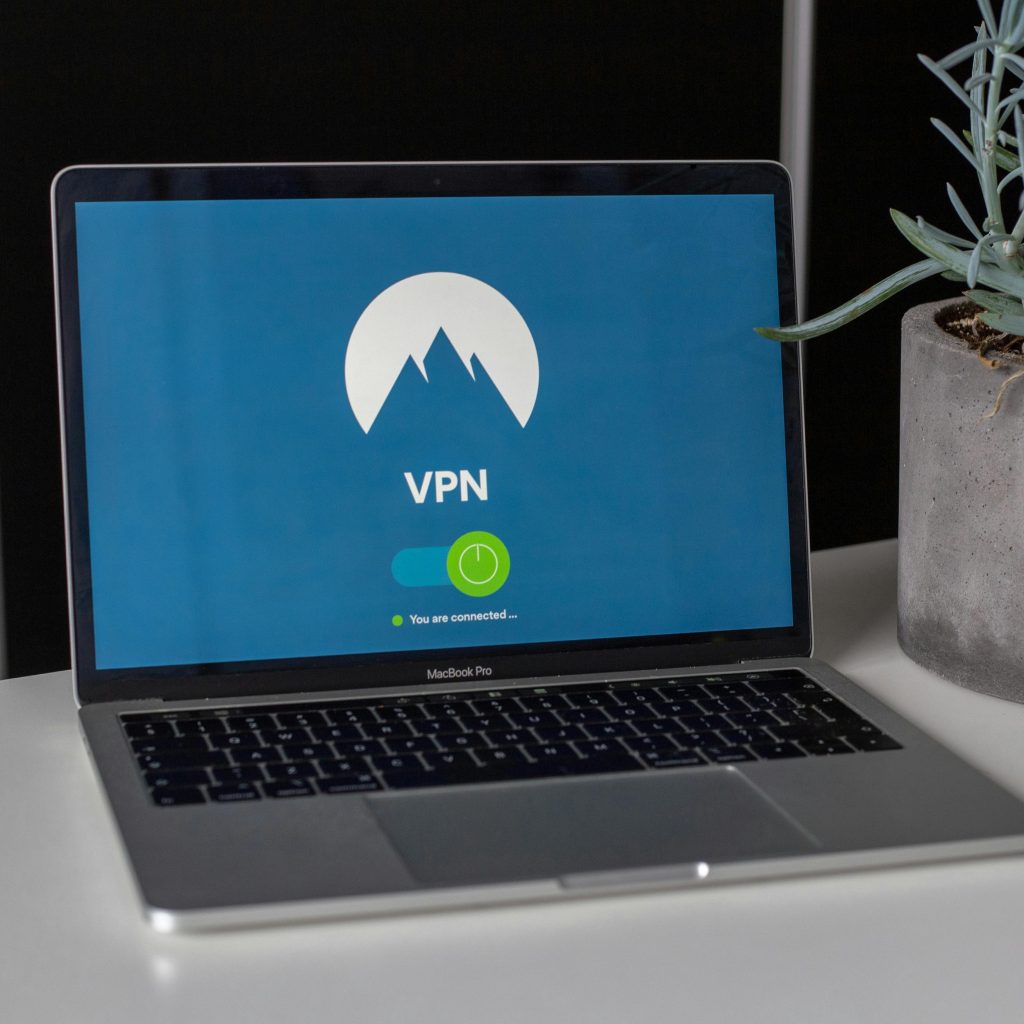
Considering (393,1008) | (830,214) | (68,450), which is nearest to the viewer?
(393,1008)

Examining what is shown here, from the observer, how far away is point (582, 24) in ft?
2.98

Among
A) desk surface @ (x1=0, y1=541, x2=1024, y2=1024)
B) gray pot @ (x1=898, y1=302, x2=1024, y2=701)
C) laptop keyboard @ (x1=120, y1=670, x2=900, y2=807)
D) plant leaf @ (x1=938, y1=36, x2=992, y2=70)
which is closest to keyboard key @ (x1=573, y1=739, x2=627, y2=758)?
laptop keyboard @ (x1=120, y1=670, x2=900, y2=807)

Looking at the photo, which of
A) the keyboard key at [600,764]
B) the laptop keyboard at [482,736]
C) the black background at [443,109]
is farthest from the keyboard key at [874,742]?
the black background at [443,109]

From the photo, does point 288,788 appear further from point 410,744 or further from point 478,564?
point 478,564

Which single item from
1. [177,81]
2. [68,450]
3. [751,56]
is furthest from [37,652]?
[751,56]

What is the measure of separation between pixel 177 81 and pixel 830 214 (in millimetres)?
476

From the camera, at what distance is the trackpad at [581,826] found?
51 centimetres

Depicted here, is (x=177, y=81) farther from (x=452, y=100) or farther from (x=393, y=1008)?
(x=393, y=1008)

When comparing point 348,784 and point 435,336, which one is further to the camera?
point 435,336

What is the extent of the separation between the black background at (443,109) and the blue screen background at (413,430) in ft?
0.56

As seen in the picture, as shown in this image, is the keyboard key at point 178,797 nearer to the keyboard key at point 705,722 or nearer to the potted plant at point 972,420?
the keyboard key at point 705,722

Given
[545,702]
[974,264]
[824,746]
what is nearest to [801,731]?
[824,746]

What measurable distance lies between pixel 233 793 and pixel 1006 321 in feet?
1.33

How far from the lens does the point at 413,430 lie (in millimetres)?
701
